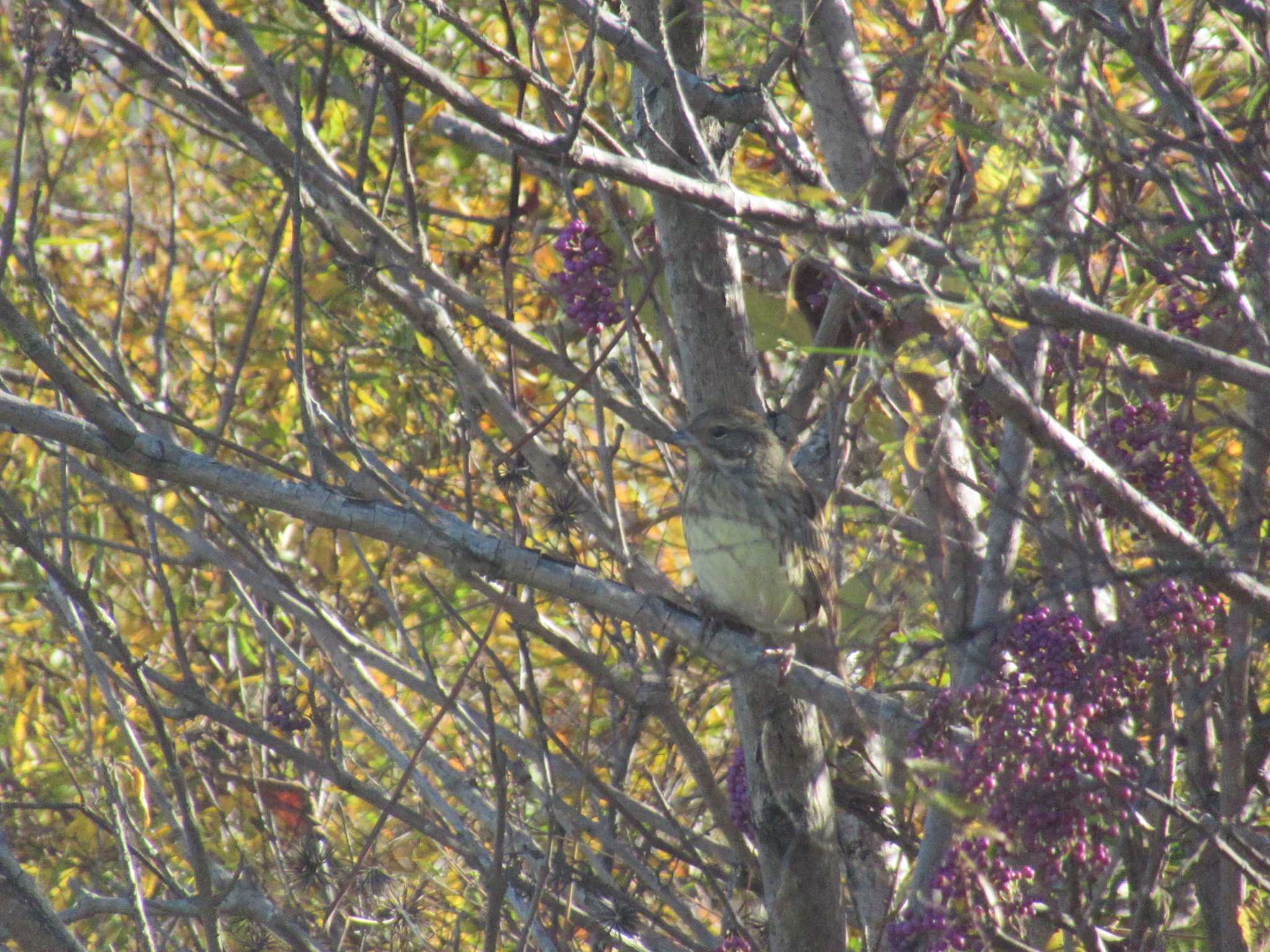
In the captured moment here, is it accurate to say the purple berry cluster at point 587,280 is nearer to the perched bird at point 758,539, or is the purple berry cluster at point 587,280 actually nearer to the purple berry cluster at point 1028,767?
the perched bird at point 758,539

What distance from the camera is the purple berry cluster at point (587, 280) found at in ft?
12.1

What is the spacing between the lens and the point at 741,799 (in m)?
4.14

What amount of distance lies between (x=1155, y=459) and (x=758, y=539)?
2.05 m

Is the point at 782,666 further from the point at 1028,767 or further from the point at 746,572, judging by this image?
the point at 746,572

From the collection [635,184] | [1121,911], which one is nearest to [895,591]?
[635,184]

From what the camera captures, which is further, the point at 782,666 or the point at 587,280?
the point at 587,280

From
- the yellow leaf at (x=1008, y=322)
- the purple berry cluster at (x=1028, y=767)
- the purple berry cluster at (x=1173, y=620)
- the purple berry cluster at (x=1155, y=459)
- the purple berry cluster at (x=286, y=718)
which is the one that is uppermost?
the purple berry cluster at (x=1155, y=459)

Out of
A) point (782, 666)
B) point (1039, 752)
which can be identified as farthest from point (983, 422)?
point (1039, 752)

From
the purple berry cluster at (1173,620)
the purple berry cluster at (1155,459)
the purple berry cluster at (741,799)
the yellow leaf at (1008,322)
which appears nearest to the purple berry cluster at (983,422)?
the purple berry cluster at (1155,459)

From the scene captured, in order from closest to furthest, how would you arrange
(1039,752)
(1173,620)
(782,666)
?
(1039,752) → (1173,620) → (782,666)

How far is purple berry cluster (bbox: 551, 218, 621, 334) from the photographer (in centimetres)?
369

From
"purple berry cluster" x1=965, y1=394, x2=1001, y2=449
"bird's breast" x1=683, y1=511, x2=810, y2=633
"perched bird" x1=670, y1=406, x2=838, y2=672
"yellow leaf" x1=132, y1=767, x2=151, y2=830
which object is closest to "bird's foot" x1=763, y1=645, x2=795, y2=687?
"purple berry cluster" x1=965, y1=394, x2=1001, y2=449

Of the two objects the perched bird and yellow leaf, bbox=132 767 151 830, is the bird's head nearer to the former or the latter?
the perched bird

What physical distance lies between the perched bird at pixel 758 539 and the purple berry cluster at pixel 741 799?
0.58 meters
